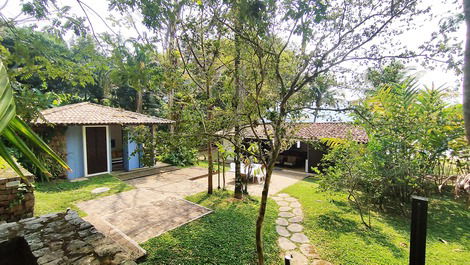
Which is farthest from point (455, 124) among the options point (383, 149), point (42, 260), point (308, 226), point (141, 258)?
point (42, 260)

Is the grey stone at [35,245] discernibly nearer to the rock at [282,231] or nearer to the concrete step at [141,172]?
the rock at [282,231]

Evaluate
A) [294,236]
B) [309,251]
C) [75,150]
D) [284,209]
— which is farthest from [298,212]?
[75,150]

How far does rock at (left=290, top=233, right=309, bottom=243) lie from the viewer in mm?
5115

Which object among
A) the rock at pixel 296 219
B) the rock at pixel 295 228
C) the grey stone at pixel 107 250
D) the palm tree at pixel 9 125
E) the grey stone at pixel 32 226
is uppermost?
the palm tree at pixel 9 125

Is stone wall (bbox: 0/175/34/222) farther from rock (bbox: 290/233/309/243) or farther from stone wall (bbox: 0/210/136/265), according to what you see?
rock (bbox: 290/233/309/243)

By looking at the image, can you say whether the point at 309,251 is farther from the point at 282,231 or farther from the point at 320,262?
the point at 282,231

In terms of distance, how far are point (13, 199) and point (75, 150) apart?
19.0 feet

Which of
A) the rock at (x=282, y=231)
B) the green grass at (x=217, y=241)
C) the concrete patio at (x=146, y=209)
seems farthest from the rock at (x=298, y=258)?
the concrete patio at (x=146, y=209)

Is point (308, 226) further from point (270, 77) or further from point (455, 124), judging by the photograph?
point (455, 124)

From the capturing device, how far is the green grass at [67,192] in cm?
637

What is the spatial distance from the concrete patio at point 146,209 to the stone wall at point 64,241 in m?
0.84

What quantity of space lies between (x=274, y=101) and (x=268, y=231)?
345cm

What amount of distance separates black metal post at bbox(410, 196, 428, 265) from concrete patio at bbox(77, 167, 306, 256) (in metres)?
4.31

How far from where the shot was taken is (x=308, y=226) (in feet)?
19.2
